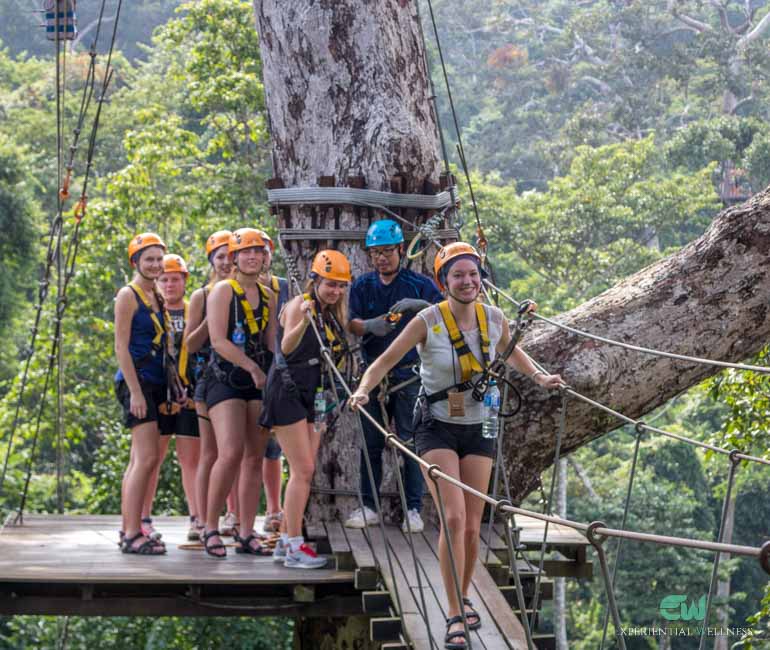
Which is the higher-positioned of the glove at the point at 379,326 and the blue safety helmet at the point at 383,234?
the blue safety helmet at the point at 383,234

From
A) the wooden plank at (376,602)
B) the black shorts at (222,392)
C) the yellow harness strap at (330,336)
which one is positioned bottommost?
the wooden plank at (376,602)

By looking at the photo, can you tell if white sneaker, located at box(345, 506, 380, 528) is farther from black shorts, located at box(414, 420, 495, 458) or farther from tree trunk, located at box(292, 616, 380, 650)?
black shorts, located at box(414, 420, 495, 458)

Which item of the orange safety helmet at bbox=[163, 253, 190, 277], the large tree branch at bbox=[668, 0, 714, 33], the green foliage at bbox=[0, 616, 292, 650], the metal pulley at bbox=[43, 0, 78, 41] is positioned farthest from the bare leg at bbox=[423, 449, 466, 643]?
the large tree branch at bbox=[668, 0, 714, 33]

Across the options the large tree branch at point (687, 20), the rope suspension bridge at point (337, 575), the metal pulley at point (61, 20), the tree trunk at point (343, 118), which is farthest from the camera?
the large tree branch at point (687, 20)

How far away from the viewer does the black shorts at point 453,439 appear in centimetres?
360

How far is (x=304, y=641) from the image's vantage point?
5414mm

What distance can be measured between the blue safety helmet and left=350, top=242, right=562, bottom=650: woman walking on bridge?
2.42 feet

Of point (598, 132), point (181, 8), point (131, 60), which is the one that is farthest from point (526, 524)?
point (131, 60)

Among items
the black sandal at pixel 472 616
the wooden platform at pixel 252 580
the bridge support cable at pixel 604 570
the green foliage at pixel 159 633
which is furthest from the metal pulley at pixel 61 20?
the green foliage at pixel 159 633

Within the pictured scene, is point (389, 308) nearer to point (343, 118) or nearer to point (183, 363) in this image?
point (183, 363)

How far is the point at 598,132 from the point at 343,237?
25.8 m

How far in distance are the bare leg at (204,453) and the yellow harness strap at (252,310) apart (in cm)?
36

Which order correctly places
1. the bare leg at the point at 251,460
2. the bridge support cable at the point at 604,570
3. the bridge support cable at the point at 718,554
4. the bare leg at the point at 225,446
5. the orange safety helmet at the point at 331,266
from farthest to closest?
the bare leg at the point at 251,460 → the bare leg at the point at 225,446 → the orange safety helmet at the point at 331,266 → the bridge support cable at the point at 718,554 → the bridge support cable at the point at 604,570

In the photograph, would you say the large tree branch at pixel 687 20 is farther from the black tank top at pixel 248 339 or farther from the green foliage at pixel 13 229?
the black tank top at pixel 248 339
